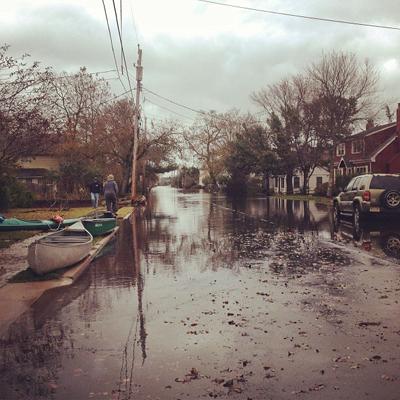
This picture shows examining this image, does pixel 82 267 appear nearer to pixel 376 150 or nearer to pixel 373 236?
pixel 373 236

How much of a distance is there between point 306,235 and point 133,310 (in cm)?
988

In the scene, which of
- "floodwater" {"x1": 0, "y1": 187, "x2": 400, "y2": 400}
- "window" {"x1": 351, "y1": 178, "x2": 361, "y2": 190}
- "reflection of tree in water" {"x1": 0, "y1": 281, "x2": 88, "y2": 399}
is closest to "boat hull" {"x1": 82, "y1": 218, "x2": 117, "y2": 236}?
"floodwater" {"x1": 0, "y1": 187, "x2": 400, "y2": 400}

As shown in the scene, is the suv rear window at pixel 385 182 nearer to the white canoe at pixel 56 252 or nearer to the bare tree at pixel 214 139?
the white canoe at pixel 56 252

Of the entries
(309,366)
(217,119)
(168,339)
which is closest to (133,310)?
(168,339)

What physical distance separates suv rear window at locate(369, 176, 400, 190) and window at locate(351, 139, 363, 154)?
34366 mm

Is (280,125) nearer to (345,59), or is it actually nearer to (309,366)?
(345,59)

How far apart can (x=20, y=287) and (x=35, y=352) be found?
11.7ft

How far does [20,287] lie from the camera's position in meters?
8.60

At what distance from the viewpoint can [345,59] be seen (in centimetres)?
4191

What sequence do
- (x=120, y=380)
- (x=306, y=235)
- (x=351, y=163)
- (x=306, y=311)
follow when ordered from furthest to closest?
(x=351, y=163) < (x=306, y=235) < (x=306, y=311) < (x=120, y=380)

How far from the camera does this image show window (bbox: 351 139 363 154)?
168ft

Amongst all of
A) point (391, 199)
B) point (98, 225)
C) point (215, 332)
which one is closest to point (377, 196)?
point (391, 199)

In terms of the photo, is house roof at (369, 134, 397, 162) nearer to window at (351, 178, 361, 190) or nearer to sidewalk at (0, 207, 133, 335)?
window at (351, 178, 361, 190)

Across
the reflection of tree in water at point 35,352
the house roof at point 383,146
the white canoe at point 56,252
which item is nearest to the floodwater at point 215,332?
the reflection of tree in water at point 35,352
